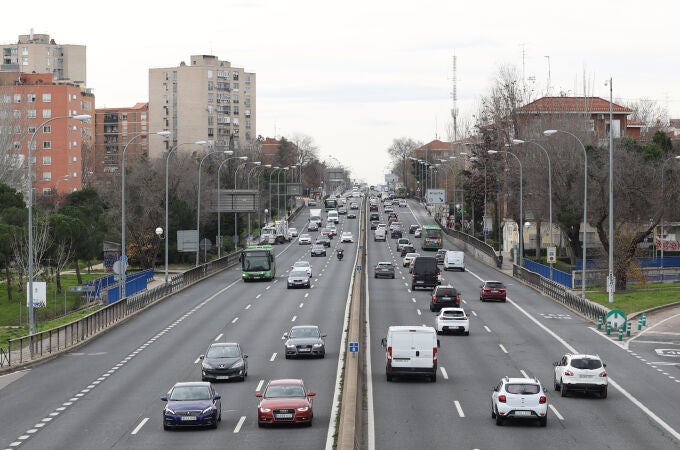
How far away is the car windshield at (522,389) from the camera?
26.7 m

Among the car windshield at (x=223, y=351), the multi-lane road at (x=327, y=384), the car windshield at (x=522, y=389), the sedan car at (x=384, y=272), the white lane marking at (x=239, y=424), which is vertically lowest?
the multi-lane road at (x=327, y=384)

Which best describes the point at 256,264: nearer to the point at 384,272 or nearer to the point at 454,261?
the point at 384,272

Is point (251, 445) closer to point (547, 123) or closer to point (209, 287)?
point (209, 287)

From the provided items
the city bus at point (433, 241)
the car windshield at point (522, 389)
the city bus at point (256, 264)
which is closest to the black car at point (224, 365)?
the car windshield at point (522, 389)

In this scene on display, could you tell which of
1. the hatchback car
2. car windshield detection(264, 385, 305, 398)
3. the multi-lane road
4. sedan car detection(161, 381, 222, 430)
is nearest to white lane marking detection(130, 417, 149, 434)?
the multi-lane road

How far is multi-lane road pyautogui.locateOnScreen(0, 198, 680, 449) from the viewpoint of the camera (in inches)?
988

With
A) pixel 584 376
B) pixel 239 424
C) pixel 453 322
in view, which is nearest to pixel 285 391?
pixel 239 424

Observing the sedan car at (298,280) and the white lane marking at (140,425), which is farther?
the sedan car at (298,280)

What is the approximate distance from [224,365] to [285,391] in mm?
7496

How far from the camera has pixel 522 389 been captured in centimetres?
2669

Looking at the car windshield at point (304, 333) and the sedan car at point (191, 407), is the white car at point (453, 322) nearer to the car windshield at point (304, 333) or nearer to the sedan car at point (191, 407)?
the car windshield at point (304, 333)

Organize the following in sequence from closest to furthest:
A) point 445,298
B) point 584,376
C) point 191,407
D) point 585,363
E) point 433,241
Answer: point 191,407 → point 584,376 → point 585,363 → point 445,298 → point 433,241

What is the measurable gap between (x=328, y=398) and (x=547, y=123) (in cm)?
7275

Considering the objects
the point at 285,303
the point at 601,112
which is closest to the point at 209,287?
the point at 285,303
